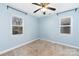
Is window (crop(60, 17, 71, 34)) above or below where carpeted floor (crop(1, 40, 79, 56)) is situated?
above

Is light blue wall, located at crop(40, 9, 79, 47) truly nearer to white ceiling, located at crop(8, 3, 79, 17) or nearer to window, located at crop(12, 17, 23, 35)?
white ceiling, located at crop(8, 3, 79, 17)

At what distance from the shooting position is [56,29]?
1186 millimetres

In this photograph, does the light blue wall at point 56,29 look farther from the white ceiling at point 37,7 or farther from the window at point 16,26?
the window at point 16,26

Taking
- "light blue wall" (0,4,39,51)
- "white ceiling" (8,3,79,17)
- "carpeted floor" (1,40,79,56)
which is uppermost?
"white ceiling" (8,3,79,17)

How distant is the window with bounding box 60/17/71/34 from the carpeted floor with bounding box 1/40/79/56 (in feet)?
0.85

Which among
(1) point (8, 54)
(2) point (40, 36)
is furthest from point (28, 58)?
(2) point (40, 36)

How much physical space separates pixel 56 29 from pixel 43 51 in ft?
1.40

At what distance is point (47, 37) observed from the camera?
1309 millimetres

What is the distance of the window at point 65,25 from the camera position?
1.11m

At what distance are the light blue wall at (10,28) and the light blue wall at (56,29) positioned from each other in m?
0.13

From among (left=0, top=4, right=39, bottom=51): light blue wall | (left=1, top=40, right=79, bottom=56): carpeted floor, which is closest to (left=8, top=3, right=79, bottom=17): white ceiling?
(left=0, top=4, right=39, bottom=51): light blue wall

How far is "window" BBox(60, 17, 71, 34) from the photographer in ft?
3.64

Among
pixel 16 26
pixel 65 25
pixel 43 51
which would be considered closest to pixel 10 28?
pixel 16 26

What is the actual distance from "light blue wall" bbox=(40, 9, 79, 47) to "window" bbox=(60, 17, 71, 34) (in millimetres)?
61
